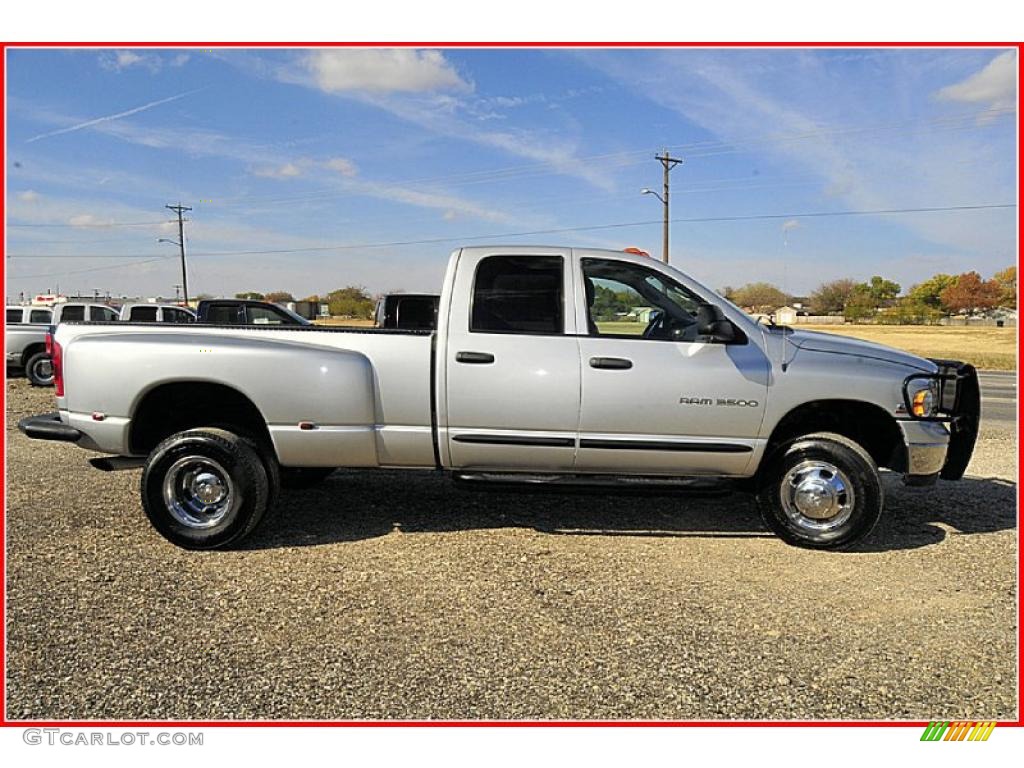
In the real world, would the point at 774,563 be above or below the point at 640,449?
below

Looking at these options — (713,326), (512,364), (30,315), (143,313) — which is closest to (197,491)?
(512,364)

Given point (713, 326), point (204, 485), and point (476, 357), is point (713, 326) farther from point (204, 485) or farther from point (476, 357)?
point (204, 485)

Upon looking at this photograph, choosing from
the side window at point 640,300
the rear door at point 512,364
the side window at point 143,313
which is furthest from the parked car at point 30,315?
the side window at point 640,300

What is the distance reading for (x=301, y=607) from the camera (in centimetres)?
382

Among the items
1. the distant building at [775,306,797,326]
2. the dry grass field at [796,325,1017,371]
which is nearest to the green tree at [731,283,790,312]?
the distant building at [775,306,797,326]

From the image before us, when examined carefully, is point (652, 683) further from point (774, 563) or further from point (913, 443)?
point (913, 443)

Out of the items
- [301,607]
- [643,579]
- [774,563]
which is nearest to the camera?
[301,607]

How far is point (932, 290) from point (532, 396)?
9151 cm

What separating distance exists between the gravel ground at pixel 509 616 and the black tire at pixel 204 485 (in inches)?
6.1

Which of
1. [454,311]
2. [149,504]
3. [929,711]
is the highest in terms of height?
[454,311]

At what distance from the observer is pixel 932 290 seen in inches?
3223

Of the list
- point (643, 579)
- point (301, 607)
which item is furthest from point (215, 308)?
point (643, 579)

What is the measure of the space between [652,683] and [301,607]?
1874mm

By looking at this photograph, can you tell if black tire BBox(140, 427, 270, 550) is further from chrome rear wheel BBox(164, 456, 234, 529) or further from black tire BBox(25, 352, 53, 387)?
black tire BBox(25, 352, 53, 387)
